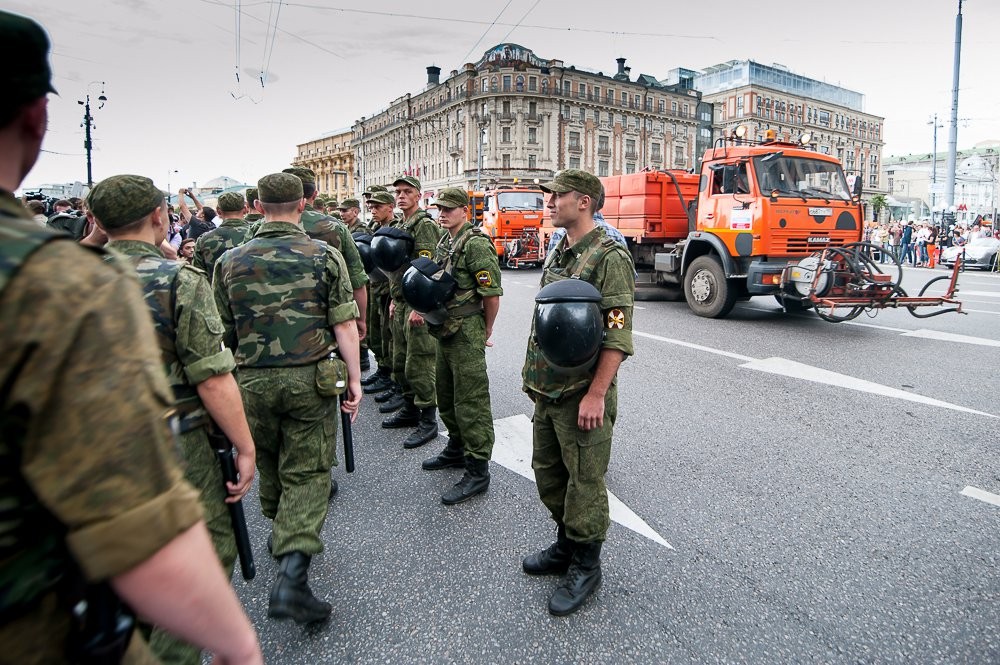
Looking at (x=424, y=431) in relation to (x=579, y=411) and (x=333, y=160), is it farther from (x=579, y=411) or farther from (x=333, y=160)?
(x=333, y=160)

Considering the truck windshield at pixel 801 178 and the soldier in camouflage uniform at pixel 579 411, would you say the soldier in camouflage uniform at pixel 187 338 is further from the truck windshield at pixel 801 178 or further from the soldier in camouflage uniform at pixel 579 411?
the truck windshield at pixel 801 178

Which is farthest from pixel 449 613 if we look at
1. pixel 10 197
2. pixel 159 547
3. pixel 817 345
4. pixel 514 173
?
pixel 514 173

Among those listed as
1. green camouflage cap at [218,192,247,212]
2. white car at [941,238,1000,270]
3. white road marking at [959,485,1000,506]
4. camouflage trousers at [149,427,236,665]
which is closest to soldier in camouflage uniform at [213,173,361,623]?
camouflage trousers at [149,427,236,665]

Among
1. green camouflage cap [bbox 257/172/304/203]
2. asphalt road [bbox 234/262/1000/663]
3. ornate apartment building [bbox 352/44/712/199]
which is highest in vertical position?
ornate apartment building [bbox 352/44/712/199]

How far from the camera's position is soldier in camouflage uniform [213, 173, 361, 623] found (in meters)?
2.70

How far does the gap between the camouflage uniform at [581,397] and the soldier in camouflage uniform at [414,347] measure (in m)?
1.92

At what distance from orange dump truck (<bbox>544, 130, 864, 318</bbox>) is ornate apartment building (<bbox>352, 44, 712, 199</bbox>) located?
170 ft

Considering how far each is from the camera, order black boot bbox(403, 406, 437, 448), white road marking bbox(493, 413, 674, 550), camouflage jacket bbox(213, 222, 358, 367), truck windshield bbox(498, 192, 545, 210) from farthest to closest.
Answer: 1. truck windshield bbox(498, 192, 545, 210)
2. black boot bbox(403, 406, 437, 448)
3. white road marking bbox(493, 413, 674, 550)
4. camouflage jacket bbox(213, 222, 358, 367)

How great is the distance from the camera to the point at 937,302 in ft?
26.9

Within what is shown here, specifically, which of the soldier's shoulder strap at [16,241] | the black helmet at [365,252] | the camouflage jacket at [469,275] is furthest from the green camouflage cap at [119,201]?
the black helmet at [365,252]

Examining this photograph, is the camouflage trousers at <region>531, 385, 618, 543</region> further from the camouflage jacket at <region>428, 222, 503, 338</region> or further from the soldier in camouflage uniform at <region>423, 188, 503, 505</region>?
the camouflage jacket at <region>428, 222, 503, 338</region>

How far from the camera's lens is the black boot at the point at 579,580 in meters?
2.64

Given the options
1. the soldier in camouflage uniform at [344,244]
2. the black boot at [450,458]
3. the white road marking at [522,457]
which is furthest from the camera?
the soldier in camouflage uniform at [344,244]

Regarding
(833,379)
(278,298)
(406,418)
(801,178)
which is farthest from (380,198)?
(801,178)
